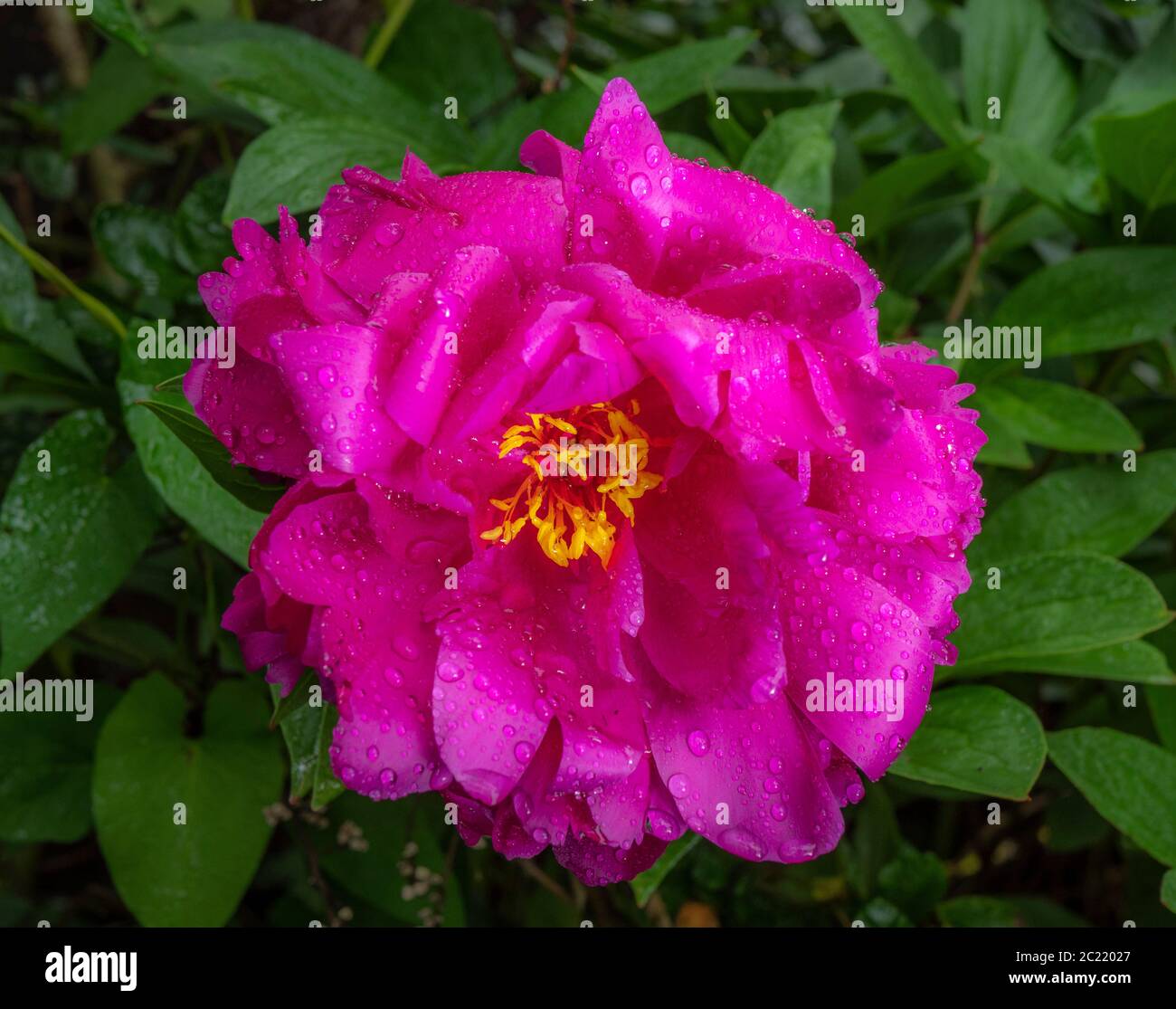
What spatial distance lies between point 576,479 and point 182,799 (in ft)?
1.41

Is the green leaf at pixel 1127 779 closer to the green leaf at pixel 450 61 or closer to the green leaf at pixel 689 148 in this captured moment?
the green leaf at pixel 689 148

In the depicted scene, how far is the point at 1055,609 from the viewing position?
719mm

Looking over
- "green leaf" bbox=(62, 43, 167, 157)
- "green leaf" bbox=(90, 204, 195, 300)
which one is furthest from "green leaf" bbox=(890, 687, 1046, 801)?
"green leaf" bbox=(62, 43, 167, 157)

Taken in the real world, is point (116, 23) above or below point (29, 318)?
above

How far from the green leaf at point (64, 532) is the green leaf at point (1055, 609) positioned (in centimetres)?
58

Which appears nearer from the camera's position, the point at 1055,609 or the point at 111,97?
the point at 1055,609

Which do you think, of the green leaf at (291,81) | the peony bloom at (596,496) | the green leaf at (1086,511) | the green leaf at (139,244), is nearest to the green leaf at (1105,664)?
the green leaf at (1086,511)

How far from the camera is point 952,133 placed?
0.86 meters

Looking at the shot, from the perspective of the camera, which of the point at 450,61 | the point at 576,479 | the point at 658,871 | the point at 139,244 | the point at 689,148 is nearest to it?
the point at 576,479

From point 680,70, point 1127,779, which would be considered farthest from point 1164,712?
point 680,70

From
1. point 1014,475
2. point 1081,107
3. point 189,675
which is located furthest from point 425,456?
point 1081,107

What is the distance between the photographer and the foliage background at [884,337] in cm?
71

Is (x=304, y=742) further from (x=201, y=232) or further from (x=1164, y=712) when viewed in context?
(x=1164, y=712)

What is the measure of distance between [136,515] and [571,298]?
0.44 m
